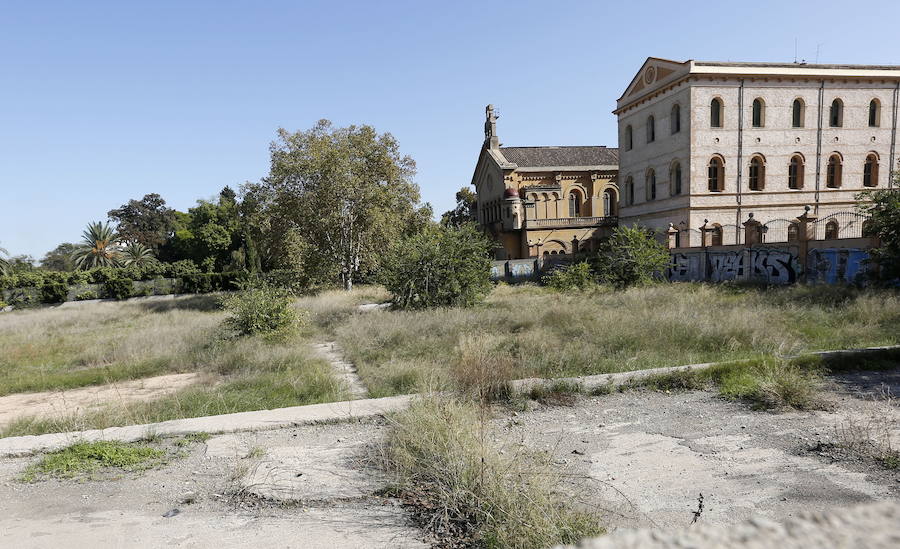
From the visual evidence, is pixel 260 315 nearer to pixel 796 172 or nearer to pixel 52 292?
pixel 52 292

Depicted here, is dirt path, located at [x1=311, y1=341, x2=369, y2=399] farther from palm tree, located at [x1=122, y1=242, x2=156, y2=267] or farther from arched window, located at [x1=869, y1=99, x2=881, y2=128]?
palm tree, located at [x1=122, y1=242, x2=156, y2=267]

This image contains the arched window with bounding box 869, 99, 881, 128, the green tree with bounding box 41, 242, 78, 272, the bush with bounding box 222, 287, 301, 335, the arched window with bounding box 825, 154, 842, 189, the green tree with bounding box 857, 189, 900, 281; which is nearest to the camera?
the bush with bounding box 222, 287, 301, 335

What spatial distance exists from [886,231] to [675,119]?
1651 cm

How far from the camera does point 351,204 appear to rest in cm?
2677

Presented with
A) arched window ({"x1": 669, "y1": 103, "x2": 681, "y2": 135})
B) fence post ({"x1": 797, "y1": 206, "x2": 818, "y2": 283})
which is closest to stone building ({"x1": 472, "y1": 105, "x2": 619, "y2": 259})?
arched window ({"x1": 669, "y1": 103, "x2": 681, "y2": 135})

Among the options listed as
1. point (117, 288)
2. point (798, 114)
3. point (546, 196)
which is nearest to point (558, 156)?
point (546, 196)

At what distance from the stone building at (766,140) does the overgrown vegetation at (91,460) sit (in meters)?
27.8

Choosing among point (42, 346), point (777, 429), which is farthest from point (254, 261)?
point (777, 429)

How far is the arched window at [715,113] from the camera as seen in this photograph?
2967cm

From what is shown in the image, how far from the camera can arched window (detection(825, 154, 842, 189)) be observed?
31.1m

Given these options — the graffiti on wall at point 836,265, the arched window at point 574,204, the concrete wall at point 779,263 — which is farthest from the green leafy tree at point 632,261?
the arched window at point 574,204

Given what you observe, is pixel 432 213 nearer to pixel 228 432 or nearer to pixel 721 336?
pixel 721 336

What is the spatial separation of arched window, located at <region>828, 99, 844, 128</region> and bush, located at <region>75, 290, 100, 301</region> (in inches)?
1928

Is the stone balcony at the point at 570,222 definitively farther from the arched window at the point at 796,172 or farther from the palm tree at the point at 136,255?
the palm tree at the point at 136,255
